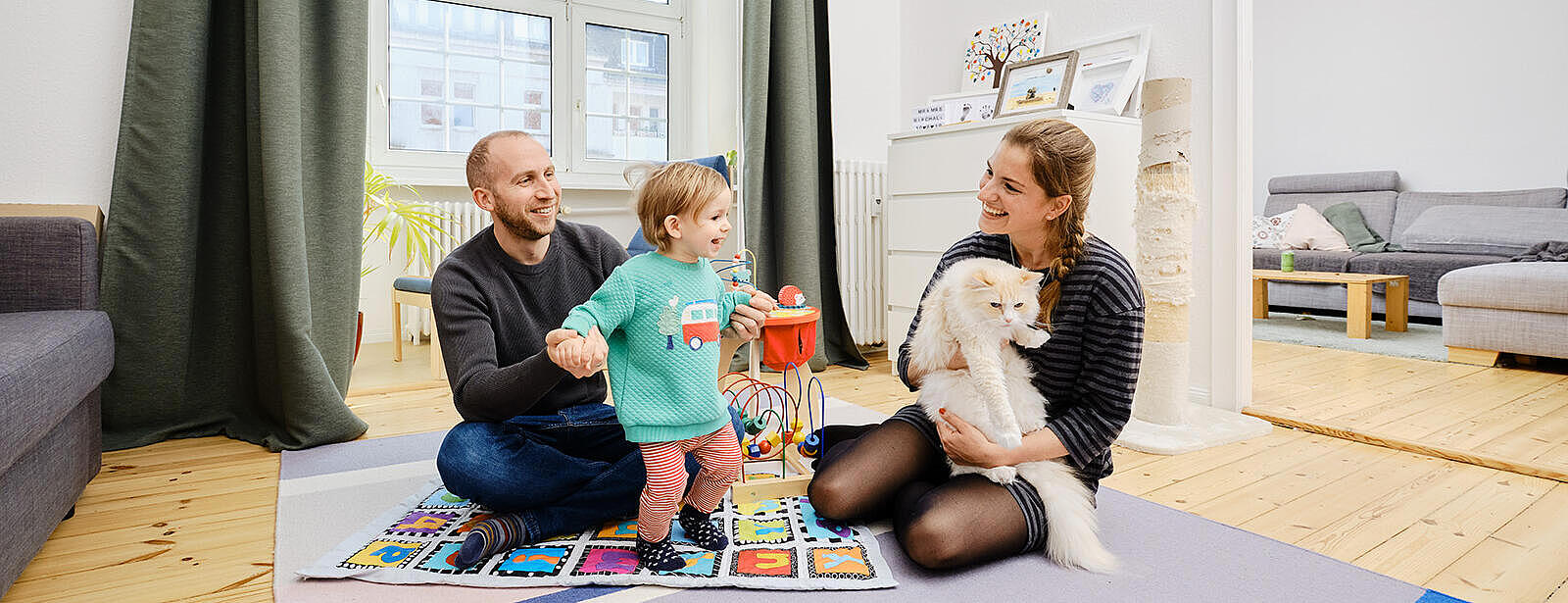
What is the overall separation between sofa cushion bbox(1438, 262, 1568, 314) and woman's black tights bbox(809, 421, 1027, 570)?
3.06 metres

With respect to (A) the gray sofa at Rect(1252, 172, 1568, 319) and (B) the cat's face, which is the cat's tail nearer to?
(B) the cat's face

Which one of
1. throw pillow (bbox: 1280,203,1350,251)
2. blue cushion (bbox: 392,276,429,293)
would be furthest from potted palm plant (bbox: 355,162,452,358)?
throw pillow (bbox: 1280,203,1350,251)

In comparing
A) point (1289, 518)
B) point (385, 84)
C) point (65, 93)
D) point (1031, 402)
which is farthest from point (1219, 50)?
point (385, 84)

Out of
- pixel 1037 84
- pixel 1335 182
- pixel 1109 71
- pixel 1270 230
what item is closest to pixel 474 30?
pixel 1037 84

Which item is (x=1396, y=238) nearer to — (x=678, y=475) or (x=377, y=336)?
(x=678, y=475)

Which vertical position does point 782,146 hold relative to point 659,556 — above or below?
above

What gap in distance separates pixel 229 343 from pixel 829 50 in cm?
255

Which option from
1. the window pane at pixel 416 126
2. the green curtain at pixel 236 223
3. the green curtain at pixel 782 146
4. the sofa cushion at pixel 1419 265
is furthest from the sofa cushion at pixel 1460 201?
the green curtain at pixel 236 223

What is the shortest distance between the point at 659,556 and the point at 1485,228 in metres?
5.42

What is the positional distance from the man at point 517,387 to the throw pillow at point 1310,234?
5192 mm

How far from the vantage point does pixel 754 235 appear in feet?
11.2

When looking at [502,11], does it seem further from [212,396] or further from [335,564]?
[335,564]

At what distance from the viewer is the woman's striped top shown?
1343mm

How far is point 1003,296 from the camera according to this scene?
4.07ft
